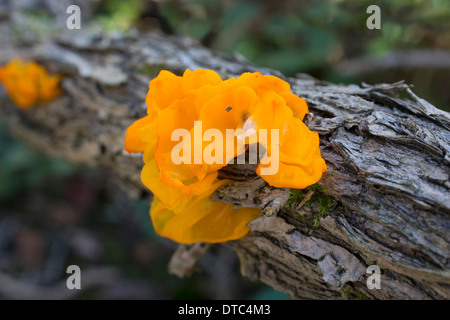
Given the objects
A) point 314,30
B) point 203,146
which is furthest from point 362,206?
point 314,30

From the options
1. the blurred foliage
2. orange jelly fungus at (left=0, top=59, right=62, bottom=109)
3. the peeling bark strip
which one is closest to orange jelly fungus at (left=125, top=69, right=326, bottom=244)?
the peeling bark strip

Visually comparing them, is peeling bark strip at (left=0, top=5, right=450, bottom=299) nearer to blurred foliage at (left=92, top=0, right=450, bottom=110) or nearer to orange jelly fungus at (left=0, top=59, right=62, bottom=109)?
orange jelly fungus at (left=0, top=59, right=62, bottom=109)

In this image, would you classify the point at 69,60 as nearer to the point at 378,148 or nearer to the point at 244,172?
the point at 244,172

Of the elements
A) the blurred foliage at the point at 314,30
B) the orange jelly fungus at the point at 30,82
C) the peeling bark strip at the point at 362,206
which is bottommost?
the peeling bark strip at the point at 362,206

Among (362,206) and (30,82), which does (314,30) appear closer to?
(30,82)

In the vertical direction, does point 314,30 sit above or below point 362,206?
above

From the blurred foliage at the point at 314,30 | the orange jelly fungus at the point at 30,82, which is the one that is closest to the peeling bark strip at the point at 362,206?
the orange jelly fungus at the point at 30,82

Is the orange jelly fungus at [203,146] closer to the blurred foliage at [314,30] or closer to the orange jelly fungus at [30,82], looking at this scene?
the orange jelly fungus at [30,82]

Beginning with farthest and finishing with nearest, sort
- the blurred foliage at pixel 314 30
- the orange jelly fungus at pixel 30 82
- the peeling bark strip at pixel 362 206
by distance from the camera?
the blurred foliage at pixel 314 30 → the orange jelly fungus at pixel 30 82 → the peeling bark strip at pixel 362 206
